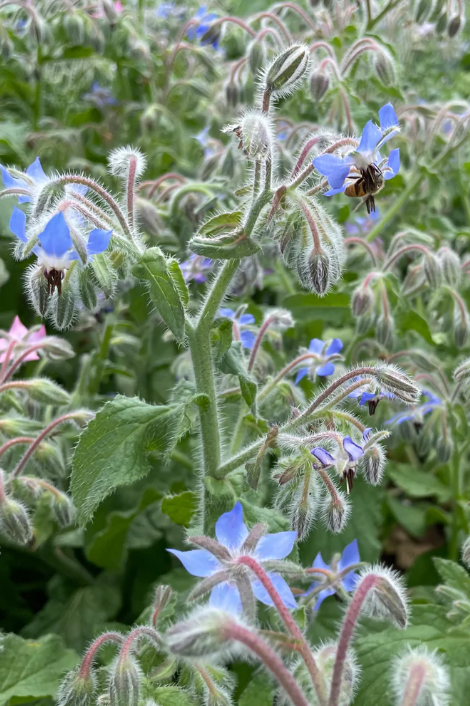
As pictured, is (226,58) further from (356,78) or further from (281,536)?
(281,536)

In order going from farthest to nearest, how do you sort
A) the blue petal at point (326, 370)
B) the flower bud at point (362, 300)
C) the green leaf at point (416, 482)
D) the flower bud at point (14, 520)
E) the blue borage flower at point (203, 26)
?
the blue borage flower at point (203, 26)
the green leaf at point (416, 482)
the flower bud at point (362, 300)
the blue petal at point (326, 370)
the flower bud at point (14, 520)

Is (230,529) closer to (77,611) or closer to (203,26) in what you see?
(77,611)

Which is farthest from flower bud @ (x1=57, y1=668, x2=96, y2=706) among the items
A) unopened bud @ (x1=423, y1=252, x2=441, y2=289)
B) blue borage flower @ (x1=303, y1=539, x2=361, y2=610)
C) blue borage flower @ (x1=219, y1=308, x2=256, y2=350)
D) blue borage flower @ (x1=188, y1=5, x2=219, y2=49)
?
blue borage flower @ (x1=188, y1=5, x2=219, y2=49)

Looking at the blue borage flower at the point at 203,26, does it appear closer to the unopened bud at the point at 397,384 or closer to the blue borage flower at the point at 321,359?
the blue borage flower at the point at 321,359

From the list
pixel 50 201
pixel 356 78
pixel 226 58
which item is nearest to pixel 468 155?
pixel 356 78

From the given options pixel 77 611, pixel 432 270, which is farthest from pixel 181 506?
pixel 432 270

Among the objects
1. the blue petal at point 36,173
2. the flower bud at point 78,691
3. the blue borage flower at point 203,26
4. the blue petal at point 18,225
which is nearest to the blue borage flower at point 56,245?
the blue petal at point 18,225
